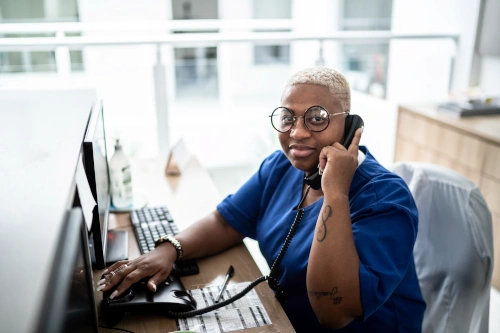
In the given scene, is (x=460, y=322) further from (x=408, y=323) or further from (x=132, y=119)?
(x=132, y=119)

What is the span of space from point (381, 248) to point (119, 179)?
35.1 inches

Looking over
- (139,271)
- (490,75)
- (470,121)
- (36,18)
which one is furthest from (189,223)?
(36,18)

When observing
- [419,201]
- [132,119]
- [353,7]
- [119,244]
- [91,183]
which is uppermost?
[353,7]

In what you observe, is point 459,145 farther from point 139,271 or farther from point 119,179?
point 139,271

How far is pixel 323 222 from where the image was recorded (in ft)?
3.18

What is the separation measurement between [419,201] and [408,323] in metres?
0.32

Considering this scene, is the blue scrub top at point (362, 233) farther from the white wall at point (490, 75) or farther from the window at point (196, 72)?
the window at point (196, 72)

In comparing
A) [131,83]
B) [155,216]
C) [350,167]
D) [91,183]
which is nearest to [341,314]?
[350,167]

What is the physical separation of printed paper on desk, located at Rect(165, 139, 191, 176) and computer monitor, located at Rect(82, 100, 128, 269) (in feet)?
1.68

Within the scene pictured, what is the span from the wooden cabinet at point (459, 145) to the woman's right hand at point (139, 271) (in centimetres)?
159

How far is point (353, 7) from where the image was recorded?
17.4 ft

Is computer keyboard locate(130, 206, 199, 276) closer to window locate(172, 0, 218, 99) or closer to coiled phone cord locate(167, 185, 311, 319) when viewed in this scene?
coiled phone cord locate(167, 185, 311, 319)

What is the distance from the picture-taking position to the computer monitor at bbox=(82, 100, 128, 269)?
92cm

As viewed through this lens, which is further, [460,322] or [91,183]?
[460,322]
